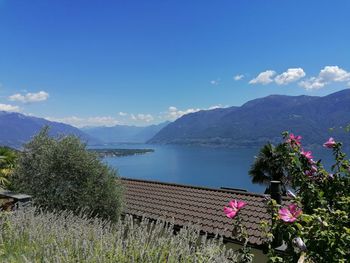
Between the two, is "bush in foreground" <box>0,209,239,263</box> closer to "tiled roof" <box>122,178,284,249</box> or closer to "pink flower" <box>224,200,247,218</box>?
"pink flower" <box>224,200,247,218</box>

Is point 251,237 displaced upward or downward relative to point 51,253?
downward

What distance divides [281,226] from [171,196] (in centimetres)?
1463

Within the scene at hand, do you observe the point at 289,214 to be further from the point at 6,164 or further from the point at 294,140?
the point at 6,164

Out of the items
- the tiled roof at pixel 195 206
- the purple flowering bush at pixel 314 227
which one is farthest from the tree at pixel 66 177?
the purple flowering bush at pixel 314 227

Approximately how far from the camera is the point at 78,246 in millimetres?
3744

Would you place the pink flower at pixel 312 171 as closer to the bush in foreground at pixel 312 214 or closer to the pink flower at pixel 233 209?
the bush in foreground at pixel 312 214

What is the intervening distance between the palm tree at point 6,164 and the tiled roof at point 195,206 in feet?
15.7

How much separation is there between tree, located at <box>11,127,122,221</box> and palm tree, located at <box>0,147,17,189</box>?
7.95ft

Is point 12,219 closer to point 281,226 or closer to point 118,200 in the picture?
point 281,226

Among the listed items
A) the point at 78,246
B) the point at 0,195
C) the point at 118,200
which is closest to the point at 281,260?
the point at 78,246

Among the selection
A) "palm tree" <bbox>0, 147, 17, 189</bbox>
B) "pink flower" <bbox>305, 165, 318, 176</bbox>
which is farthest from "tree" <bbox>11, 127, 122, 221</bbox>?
"pink flower" <bbox>305, 165, 318, 176</bbox>

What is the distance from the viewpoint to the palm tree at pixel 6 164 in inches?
500

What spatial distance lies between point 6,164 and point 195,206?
8.47 metres

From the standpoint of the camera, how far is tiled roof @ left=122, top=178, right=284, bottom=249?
42.1 ft
